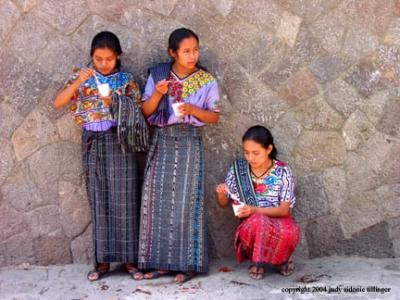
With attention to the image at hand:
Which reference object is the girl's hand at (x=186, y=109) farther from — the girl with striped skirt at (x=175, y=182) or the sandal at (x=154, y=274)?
the sandal at (x=154, y=274)

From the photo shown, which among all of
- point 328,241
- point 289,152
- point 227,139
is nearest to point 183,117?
point 227,139

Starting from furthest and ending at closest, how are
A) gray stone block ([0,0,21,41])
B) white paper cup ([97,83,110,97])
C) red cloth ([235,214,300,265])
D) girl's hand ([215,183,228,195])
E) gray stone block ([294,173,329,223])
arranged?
1. gray stone block ([294,173,329,223])
2. gray stone block ([0,0,21,41])
3. girl's hand ([215,183,228,195])
4. red cloth ([235,214,300,265])
5. white paper cup ([97,83,110,97])

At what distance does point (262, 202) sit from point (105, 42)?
4.52 ft

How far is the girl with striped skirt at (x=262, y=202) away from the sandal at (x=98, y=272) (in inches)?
34.0

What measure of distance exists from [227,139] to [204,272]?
89cm

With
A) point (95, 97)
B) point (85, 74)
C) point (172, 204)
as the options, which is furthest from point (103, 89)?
point (172, 204)

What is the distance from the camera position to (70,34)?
4.86 meters

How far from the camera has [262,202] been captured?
464 cm

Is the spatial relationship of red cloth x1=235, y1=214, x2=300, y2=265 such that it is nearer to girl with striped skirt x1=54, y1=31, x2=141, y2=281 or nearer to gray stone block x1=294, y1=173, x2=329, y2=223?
gray stone block x1=294, y1=173, x2=329, y2=223

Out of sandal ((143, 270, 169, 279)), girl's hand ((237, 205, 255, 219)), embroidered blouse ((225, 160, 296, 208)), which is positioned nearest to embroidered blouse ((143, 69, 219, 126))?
embroidered blouse ((225, 160, 296, 208))

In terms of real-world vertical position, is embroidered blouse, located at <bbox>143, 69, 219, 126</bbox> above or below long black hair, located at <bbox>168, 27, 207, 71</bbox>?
below

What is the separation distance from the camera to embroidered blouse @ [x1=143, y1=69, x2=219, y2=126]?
463cm

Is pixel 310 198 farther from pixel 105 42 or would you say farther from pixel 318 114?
pixel 105 42

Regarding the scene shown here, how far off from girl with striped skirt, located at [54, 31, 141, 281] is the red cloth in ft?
2.36
